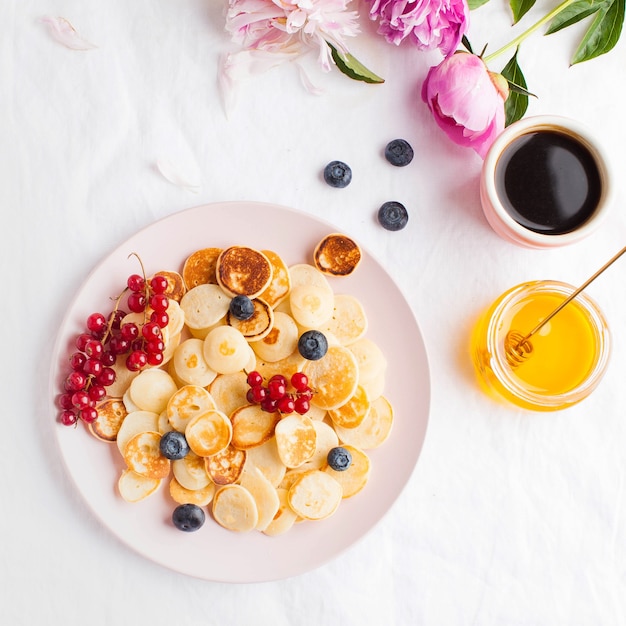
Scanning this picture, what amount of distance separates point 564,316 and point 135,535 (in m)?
0.71

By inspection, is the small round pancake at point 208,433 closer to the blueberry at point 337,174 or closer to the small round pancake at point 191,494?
the small round pancake at point 191,494

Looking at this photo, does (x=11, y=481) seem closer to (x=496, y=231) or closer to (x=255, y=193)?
(x=255, y=193)

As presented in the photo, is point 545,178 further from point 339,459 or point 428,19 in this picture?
point 339,459

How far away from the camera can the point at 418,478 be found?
1.12m

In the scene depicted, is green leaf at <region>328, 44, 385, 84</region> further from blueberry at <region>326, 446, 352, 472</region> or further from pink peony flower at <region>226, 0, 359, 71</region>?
blueberry at <region>326, 446, 352, 472</region>

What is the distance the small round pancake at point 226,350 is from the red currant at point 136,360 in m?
0.09

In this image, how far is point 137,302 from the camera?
98 centimetres

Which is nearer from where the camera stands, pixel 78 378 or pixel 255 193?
pixel 78 378

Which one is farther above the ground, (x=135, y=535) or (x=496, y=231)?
(x=496, y=231)

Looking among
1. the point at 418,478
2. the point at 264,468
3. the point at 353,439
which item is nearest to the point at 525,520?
the point at 418,478

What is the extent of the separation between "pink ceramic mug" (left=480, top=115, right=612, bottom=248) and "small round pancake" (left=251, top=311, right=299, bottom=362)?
347mm

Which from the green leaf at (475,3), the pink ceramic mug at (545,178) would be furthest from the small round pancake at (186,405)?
the green leaf at (475,3)

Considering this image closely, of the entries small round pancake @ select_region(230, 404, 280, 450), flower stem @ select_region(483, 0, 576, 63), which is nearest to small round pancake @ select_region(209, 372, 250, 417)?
small round pancake @ select_region(230, 404, 280, 450)

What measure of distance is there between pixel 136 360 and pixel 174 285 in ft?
0.41
